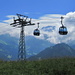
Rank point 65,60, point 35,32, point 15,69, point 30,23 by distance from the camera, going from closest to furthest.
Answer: point 15,69 < point 65,60 < point 35,32 < point 30,23

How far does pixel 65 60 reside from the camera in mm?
20312

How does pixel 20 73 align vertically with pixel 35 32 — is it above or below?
below

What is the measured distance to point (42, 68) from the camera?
17.9 m

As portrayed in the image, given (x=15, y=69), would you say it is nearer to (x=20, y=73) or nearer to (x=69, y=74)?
(x=20, y=73)

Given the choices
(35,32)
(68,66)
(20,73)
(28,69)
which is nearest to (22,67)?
(28,69)

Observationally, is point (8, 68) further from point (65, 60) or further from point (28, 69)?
point (65, 60)

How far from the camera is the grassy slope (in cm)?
1658

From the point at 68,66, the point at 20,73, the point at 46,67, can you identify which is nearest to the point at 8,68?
the point at 20,73

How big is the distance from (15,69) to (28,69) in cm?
99

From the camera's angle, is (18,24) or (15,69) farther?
(18,24)

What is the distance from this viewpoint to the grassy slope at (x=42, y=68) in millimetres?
16578

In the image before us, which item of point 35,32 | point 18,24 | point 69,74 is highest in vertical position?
point 18,24

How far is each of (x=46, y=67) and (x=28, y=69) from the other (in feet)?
4.88

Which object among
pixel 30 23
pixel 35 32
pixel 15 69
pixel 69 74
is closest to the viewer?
pixel 69 74
